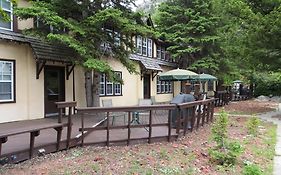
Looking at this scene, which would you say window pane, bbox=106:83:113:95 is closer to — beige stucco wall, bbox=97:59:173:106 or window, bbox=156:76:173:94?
beige stucco wall, bbox=97:59:173:106

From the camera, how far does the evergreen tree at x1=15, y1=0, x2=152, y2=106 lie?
1123 centimetres

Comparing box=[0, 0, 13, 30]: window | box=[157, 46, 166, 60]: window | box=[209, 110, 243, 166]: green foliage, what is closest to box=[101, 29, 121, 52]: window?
box=[0, 0, 13, 30]: window

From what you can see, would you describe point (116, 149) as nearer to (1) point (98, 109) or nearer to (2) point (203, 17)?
(1) point (98, 109)

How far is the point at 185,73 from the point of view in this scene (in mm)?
16484

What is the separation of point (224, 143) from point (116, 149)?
2.58 metres

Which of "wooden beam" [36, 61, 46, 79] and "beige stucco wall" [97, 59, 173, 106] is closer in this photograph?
"wooden beam" [36, 61, 46, 79]

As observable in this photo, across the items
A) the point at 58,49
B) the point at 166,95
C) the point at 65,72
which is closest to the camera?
the point at 58,49

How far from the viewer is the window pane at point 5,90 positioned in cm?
1151

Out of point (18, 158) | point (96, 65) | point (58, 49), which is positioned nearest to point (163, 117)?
point (96, 65)

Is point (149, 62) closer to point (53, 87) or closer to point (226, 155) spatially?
point (53, 87)

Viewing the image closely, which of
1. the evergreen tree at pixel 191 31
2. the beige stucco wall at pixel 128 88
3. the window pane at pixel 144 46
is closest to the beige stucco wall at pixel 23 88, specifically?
the beige stucco wall at pixel 128 88

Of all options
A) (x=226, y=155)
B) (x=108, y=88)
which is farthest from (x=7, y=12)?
(x=226, y=155)

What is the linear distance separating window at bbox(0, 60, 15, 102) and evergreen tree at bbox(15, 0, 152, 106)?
1.54 metres

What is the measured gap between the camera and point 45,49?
12.6 metres
